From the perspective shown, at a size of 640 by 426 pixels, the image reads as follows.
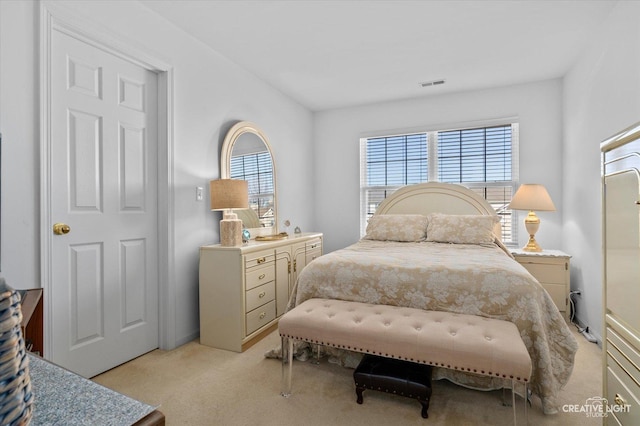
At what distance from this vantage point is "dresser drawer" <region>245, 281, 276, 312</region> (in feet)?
8.82

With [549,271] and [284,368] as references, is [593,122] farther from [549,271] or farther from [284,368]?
[284,368]

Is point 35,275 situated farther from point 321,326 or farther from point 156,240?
point 321,326

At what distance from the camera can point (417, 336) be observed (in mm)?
1677

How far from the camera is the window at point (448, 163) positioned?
4031 millimetres

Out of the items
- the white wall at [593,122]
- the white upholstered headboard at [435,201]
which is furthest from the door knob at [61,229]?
the white wall at [593,122]

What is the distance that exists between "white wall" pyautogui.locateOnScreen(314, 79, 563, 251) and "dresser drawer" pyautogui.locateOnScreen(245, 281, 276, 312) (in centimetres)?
199

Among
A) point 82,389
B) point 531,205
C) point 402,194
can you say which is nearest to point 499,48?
point 531,205

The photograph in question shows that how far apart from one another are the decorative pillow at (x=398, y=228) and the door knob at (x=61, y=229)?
8.87ft

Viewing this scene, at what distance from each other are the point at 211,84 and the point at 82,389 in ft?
9.84

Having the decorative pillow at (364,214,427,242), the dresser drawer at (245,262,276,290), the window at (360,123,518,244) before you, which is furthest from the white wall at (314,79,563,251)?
the dresser drawer at (245,262,276,290)

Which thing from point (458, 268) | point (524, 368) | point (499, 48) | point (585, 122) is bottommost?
point (524, 368)

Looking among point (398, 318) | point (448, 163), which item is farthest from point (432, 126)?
point (398, 318)

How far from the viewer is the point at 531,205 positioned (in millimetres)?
3418

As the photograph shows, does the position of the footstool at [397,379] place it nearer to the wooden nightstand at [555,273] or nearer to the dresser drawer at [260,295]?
the dresser drawer at [260,295]
